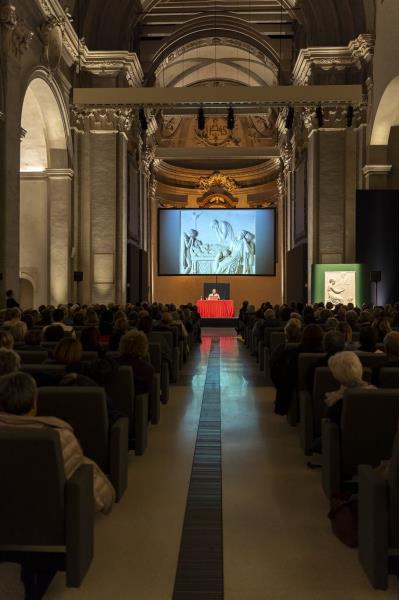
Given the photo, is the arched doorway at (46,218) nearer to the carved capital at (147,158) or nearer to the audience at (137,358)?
the carved capital at (147,158)

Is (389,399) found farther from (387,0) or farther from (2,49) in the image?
(387,0)

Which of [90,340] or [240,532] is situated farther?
[90,340]

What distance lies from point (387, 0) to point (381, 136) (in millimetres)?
3299

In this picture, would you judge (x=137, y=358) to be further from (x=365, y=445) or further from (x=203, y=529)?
(x=365, y=445)

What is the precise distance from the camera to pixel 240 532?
13.3ft

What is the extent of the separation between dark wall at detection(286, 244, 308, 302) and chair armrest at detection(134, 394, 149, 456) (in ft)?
54.0

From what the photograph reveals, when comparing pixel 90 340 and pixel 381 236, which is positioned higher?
pixel 381 236

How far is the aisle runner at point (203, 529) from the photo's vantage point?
3.32 metres

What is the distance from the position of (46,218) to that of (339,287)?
8.05 m

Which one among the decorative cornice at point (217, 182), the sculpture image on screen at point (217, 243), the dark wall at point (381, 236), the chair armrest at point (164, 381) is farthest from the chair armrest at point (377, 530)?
the decorative cornice at point (217, 182)

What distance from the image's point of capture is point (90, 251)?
2092cm

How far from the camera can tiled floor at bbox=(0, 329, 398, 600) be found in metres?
3.31

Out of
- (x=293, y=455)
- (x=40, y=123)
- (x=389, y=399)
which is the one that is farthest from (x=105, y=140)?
(x=389, y=399)

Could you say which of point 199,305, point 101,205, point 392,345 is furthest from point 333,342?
point 199,305
